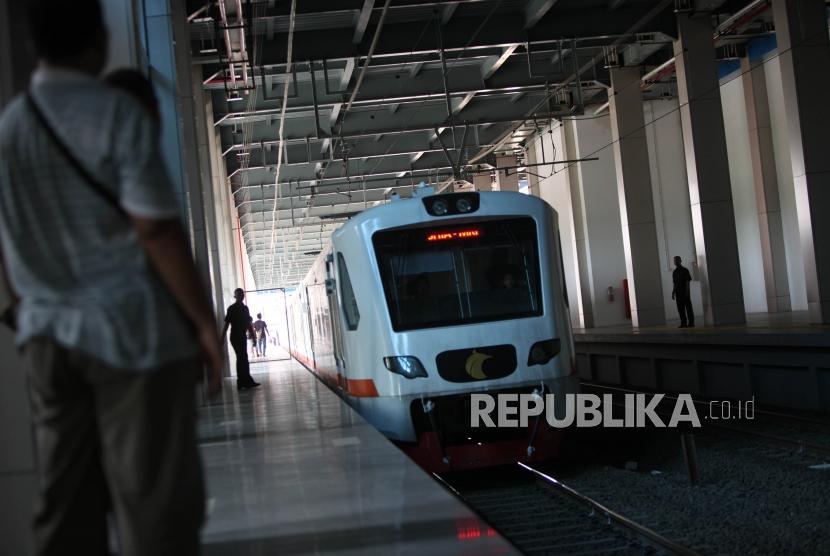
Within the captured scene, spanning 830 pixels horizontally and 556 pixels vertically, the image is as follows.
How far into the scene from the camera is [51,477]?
2.38 meters

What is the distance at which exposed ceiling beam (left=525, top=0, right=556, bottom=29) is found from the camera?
19562 mm

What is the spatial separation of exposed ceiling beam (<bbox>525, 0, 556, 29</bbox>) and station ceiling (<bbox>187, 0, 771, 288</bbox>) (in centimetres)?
5

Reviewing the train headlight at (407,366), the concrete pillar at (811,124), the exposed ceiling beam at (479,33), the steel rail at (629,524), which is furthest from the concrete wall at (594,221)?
the steel rail at (629,524)

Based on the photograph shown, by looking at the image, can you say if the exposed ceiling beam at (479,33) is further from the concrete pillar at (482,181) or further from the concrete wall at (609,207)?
the concrete pillar at (482,181)

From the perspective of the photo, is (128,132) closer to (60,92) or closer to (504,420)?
(60,92)

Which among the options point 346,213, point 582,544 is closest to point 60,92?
point 582,544

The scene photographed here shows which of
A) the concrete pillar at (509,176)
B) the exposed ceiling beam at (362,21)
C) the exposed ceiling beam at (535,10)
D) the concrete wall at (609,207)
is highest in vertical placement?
the exposed ceiling beam at (535,10)

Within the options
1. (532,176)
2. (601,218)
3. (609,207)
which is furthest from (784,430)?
(532,176)

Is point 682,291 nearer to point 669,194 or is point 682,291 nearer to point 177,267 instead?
point 669,194

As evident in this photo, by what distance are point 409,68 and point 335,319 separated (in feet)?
Answer: 45.2

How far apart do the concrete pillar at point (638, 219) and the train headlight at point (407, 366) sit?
16.4 metres

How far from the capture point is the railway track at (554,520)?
267 inches

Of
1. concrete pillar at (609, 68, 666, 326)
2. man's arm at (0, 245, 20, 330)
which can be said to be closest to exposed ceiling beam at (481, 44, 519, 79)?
concrete pillar at (609, 68, 666, 326)

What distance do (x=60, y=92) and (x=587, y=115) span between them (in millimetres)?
29147
